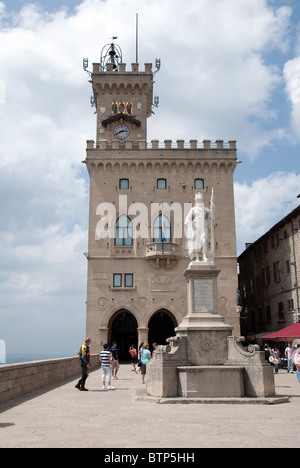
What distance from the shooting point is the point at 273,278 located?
39.7m

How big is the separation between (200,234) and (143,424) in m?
7.15

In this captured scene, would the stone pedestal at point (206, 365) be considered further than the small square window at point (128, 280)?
No

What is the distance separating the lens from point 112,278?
119ft

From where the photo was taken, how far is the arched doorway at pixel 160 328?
3931cm

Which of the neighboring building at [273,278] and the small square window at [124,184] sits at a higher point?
the small square window at [124,184]

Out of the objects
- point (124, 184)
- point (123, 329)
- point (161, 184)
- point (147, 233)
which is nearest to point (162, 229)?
point (147, 233)

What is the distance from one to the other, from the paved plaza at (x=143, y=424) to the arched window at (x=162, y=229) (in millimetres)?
24791

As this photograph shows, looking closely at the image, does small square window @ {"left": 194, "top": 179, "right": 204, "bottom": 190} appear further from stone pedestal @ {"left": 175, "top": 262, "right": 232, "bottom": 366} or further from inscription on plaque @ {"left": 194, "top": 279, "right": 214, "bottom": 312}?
inscription on plaque @ {"left": 194, "top": 279, "right": 214, "bottom": 312}

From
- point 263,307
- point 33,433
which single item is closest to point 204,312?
point 33,433

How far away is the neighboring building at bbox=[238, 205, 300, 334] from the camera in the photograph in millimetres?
34469

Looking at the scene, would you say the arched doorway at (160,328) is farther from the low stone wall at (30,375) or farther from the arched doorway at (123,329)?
the low stone wall at (30,375)

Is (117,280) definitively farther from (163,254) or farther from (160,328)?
(160,328)

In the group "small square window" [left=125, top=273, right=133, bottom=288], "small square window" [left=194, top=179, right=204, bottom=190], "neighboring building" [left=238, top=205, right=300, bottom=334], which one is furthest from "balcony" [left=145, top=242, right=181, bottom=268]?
"neighboring building" [left=238, top=205, right=300, bottom=334]

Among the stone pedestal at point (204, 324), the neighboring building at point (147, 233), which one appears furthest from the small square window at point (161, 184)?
the stone pedestal at point (204, 324)
